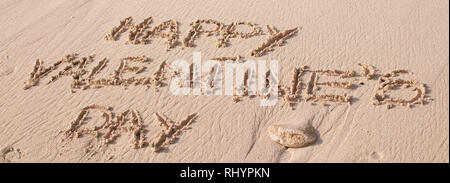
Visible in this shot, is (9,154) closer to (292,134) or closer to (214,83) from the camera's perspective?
(214,83)

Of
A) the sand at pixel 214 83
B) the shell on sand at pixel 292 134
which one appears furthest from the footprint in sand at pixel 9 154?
the shell on sand at pixel 292 134

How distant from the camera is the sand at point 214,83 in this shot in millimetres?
3850

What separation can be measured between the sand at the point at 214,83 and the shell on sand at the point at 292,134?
6cm

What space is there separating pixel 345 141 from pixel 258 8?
8.54ft

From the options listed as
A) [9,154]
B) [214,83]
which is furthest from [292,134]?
[9,154]

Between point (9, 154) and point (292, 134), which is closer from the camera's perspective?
point (292, 134)

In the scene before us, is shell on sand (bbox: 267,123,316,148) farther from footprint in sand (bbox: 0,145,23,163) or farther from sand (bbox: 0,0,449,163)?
footprint in sand (bbox: 0,145,23,163)

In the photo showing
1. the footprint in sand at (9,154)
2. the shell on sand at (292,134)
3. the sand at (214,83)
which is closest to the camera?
Result: the shell on sand at (292,134)

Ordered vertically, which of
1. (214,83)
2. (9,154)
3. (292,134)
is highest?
(214,83)

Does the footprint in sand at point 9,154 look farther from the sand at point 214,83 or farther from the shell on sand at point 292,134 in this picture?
the shell on sand at point 292,134

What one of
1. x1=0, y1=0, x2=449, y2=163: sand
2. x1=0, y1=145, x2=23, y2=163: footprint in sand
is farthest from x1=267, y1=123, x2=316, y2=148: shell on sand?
x1=0, y1=145, x2=23, y2=163: footprint in sand

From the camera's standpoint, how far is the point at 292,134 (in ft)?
12.4

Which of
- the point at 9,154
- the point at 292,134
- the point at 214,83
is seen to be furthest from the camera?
the point at 214,83

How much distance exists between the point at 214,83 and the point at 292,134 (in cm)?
113
